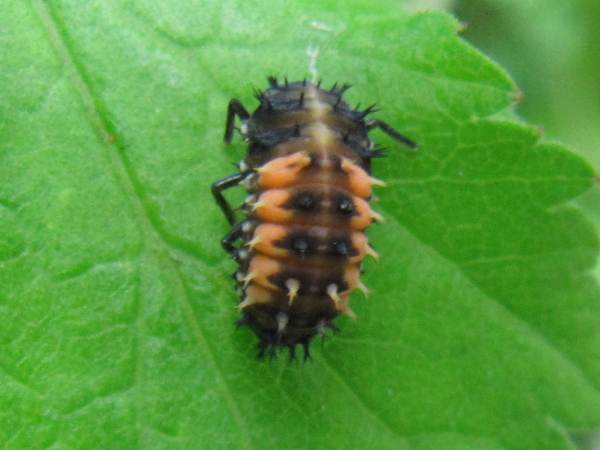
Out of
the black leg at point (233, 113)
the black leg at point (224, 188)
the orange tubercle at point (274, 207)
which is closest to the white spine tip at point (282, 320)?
the orange tubercle at point (274, 207)

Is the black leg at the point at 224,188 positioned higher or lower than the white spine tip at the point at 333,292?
higher

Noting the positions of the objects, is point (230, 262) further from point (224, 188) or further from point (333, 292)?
Answer: point (333, 292)

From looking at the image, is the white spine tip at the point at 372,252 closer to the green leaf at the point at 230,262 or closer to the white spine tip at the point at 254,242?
the green leaf at the point at 230,262

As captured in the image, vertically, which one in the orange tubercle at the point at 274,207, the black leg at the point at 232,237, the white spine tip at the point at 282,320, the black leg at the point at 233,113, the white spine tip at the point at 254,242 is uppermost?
the black leg at the point at 233,113

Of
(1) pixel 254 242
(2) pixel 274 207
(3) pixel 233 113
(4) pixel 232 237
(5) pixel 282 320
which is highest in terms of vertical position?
(3) pixel 233 113

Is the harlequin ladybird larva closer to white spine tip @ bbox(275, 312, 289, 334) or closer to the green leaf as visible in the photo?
white spine tip @ bbox(275, 312, 289, 334)

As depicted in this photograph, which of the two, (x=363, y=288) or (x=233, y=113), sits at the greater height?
(x=233, y=113)

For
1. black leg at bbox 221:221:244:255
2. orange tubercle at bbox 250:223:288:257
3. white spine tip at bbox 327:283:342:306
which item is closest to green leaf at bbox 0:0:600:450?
black leg at bbox 221:221:244:255

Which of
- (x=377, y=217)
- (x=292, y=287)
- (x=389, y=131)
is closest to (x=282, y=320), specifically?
(x=292, y=287)
